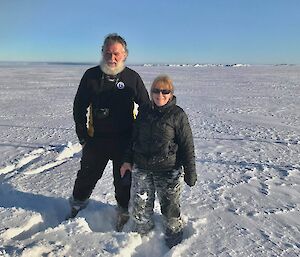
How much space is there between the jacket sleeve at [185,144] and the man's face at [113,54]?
746 mm

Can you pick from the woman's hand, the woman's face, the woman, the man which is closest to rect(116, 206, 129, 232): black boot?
the man

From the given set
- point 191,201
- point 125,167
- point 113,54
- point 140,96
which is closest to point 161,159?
point 125,167

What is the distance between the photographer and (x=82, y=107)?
3.41 meters

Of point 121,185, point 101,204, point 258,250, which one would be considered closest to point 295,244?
point 258,250

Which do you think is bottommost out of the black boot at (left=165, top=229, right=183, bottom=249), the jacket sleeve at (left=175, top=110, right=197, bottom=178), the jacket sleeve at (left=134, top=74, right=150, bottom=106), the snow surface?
the snow surface

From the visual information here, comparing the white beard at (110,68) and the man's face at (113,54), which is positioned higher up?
the man's face at (113,54)

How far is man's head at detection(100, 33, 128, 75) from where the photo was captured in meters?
3.17

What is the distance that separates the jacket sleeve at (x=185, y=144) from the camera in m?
3.03

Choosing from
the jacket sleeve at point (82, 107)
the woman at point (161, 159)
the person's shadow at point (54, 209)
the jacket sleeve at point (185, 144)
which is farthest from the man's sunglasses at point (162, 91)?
the person's shadow at point (54, 209)

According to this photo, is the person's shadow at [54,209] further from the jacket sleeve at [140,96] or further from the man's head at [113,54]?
the man's head at [113,54]

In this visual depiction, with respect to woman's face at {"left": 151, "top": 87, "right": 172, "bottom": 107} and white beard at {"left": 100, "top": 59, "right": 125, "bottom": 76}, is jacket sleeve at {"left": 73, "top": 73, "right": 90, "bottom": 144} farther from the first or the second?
woman's face at {"left": 151, "top": 87, "right": 172, "bottom": 107}

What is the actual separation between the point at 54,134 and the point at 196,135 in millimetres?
3088

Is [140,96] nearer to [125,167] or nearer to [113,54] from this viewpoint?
[113,54]

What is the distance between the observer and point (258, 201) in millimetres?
4207
